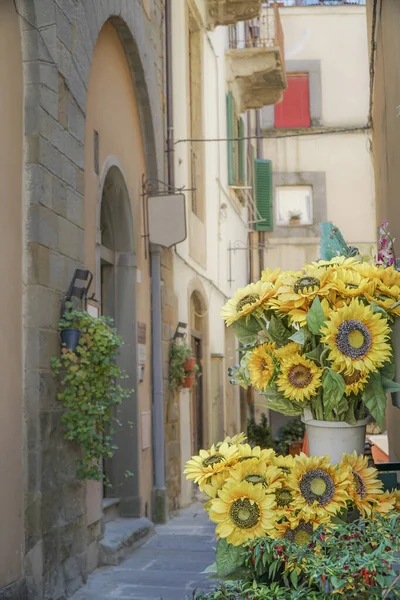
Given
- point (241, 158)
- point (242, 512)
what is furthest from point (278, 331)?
point (241, 158)

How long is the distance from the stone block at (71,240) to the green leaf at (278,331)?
10.8 ft

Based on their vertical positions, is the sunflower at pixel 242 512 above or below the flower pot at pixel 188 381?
below

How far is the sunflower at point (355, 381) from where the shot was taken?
7.47 feet

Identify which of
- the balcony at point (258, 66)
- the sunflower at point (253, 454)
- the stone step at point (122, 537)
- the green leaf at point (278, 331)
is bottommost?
the stone step at point (122, 537)

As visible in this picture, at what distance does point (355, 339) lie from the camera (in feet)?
7.34

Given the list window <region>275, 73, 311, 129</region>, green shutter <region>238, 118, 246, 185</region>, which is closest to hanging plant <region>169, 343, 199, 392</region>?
→ green shutter <region>238, 118, 246, 185</region>

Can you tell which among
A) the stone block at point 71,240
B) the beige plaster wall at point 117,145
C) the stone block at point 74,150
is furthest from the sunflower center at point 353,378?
the beige plaster wall at point 117,145

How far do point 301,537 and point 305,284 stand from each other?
0.65 metres

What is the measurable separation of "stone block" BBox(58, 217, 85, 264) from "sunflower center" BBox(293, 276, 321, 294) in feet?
11.1

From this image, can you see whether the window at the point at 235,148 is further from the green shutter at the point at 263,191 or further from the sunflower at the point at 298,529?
the sunflower at the point at 298,529

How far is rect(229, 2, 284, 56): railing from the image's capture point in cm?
1560

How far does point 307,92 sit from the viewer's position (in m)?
20.3

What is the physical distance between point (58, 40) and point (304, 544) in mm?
4323

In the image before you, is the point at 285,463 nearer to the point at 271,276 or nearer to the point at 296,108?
the point at 271,276
